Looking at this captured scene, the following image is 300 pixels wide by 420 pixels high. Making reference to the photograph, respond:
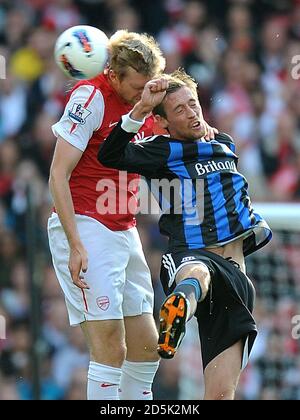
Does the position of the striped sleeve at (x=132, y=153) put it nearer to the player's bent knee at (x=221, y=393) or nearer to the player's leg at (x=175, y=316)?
the player's leg at (x=175, y=316)

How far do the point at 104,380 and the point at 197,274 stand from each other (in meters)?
0.86

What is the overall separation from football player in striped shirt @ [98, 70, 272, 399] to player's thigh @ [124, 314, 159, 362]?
374mm

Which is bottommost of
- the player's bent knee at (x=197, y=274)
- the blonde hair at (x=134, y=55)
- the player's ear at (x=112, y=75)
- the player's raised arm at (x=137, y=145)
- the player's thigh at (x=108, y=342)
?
the player's thigh at (x=108, y=342)

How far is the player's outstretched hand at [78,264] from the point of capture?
592 cm

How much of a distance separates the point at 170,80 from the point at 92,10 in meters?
6.76

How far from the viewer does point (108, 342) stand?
613cm

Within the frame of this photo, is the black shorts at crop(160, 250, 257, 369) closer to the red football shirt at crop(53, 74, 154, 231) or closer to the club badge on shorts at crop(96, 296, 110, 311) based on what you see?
the club badge on shorts at crop(96, 296, 110, 311)

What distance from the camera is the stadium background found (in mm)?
9398

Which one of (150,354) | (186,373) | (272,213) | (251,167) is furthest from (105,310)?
(251,167)

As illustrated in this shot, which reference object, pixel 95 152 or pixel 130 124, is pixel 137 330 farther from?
pixel 130 124

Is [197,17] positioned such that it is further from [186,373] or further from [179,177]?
[179,177]

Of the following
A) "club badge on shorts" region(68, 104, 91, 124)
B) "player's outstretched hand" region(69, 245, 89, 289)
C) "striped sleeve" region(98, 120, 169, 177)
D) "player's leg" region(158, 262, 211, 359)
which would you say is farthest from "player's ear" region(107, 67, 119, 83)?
"player's leg" region(158, 262, 211, 359)

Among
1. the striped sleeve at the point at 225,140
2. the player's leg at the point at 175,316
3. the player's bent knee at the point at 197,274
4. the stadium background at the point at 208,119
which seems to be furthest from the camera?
the stadium background at the point at 208,119

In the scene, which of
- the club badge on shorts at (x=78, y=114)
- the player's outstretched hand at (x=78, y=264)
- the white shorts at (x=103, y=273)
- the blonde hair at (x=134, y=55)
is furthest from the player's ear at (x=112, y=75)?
the player's outstretched hand at (x=78, y=264)
